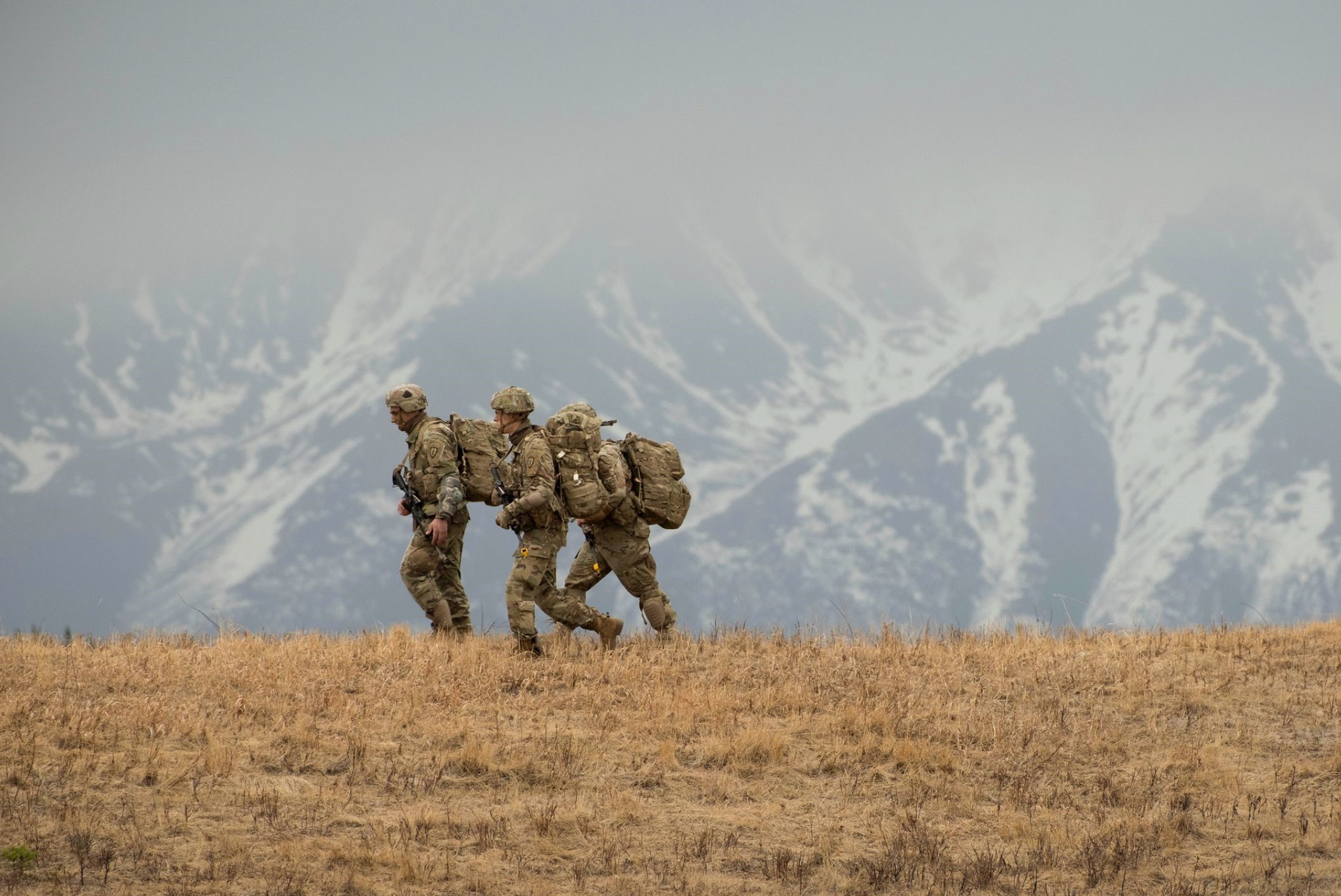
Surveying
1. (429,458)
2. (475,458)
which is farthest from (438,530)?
(475,458)

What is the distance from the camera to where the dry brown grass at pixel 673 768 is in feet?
37.3

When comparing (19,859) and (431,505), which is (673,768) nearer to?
(19,859)

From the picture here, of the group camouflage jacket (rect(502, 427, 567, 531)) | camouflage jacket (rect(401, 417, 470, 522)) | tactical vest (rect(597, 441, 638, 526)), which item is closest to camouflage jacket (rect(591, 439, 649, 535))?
tactical vest (rect(597, 441, 638, 526))

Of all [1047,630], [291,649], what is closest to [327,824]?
[291,649]

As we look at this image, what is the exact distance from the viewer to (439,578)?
Result: 18734 millimetres

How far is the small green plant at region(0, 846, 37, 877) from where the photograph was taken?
35.7ft

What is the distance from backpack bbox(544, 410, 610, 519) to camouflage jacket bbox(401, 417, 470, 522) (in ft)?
4.60

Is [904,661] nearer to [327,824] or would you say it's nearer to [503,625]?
[503,625]

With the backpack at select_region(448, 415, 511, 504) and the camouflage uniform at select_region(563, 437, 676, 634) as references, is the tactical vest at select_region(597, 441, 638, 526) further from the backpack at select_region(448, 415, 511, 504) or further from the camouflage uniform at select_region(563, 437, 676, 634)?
the backpack at select_region(448, 415, 511, 504)

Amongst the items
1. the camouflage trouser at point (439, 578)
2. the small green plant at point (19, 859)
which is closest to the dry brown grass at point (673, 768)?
the small green plant at point (19, 859)

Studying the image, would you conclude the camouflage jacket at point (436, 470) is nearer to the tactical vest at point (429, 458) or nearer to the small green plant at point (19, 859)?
the tactical vest at point (429, 458)

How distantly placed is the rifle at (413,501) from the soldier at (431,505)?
0.01 meters

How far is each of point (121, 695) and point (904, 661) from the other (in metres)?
7.20

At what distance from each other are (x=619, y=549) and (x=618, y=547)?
0.03 meters
